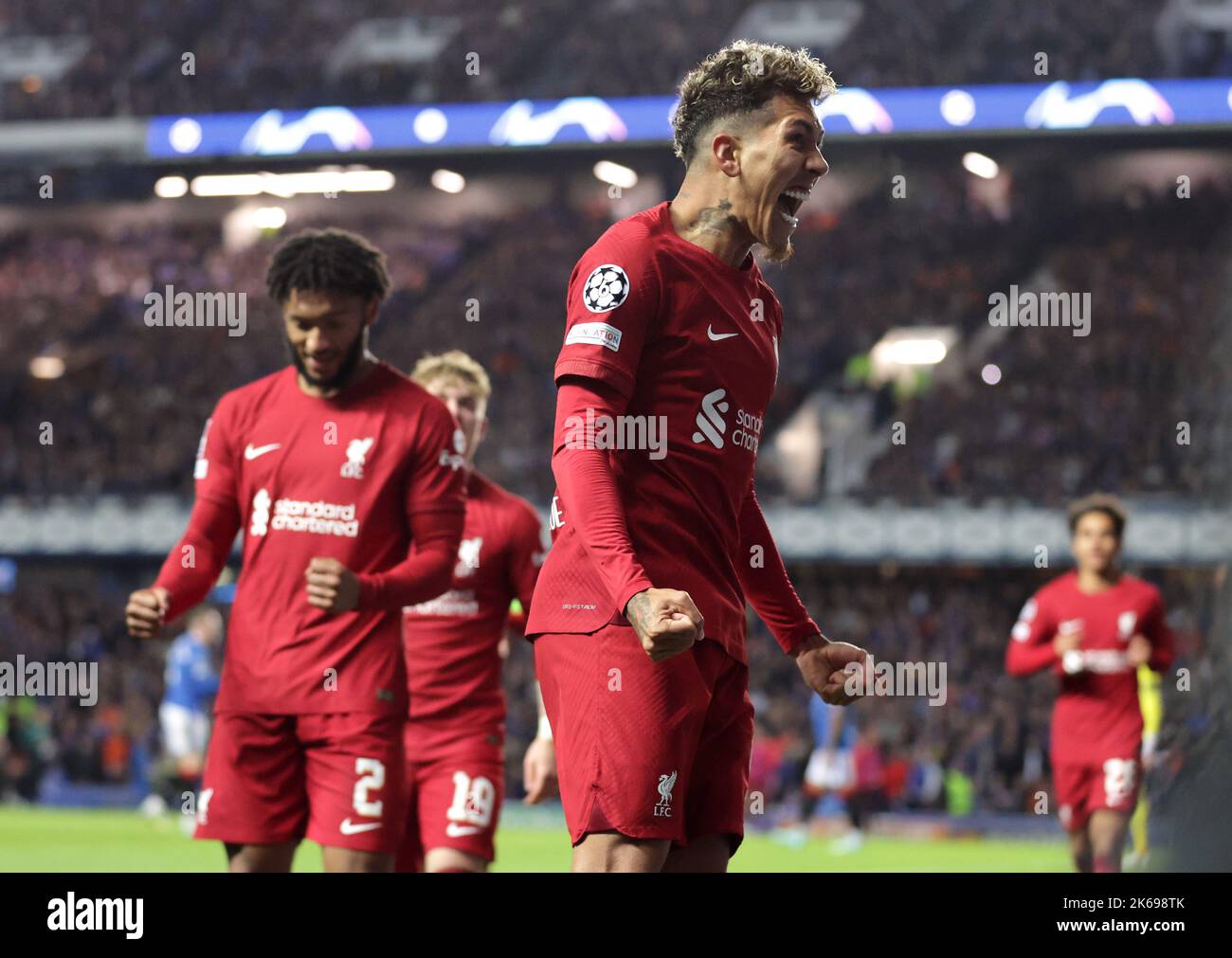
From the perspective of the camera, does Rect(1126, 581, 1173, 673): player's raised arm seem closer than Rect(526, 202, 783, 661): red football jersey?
No

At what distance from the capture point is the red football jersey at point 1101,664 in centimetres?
741

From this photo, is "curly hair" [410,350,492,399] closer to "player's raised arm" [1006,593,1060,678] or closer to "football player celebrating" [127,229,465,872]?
"football player celebrating" [127,229,465,872]

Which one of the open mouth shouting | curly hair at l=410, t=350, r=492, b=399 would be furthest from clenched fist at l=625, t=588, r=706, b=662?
curly hair at l=410, t=350, r=492, b=399

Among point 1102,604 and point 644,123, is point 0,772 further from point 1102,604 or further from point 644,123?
point 1102,604

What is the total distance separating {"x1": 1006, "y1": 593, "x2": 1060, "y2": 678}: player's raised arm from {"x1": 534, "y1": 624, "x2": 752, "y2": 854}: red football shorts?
15.9ft

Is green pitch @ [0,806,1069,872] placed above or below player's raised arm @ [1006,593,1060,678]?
below

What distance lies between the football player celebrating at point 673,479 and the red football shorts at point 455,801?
229cm

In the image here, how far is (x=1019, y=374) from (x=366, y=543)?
16.7 meters

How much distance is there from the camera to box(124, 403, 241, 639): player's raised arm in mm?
4238

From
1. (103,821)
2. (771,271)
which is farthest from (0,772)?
(771,271)

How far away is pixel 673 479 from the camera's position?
3.01m

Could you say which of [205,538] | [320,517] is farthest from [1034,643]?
[205,538]

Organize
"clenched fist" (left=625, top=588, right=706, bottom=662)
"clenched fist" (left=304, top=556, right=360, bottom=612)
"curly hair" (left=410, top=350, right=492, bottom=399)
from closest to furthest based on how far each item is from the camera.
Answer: "clenched fist" (left=625, top=588, right=706, bottom=662) → "clenched fist" (left=304, top=556, right=360, bottom=612) → "curly hair" (left=410, top=350, right=492, bottom=399)
